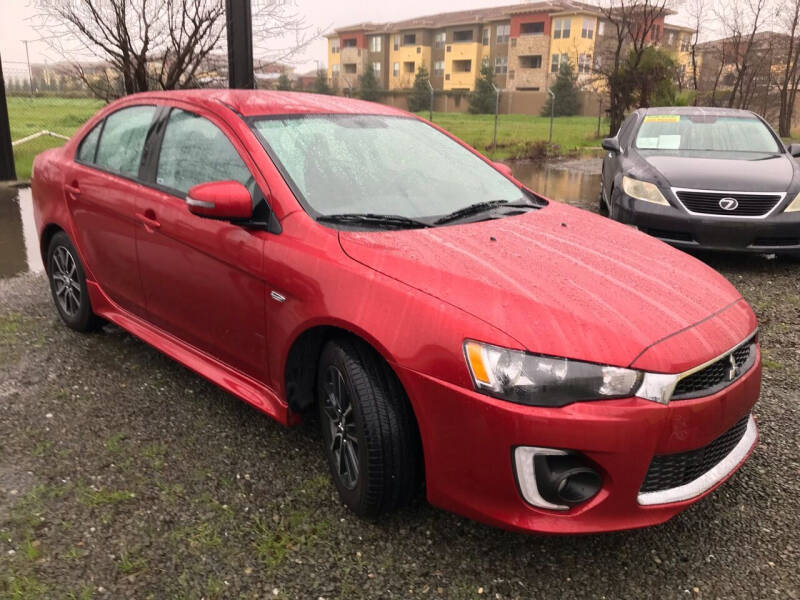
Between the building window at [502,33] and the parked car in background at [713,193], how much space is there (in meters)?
56.0

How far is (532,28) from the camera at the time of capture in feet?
189

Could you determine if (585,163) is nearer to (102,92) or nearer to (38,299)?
(102,92)

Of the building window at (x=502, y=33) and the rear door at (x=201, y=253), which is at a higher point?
the building window at (x=502, y=33)

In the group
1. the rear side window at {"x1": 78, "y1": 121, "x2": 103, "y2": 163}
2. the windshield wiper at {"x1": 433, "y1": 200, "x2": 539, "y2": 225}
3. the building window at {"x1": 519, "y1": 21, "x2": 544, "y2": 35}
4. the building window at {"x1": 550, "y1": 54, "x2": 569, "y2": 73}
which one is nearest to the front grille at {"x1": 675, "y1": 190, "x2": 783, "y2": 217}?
the windshield wiper at {"x1": 433, "y1": 200, "x2": 539, "y2": 225}

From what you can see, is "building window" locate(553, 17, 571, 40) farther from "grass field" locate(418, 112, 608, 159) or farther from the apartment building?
"grass field" locate(418, 112, 608, 159)

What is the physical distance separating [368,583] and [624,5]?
86.7 ft

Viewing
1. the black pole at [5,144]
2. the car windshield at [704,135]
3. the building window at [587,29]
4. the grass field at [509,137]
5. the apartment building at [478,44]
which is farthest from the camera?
the apartment building at [478,44]

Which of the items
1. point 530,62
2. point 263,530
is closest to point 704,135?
point 263,530

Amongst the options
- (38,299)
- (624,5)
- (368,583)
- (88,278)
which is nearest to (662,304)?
(368,583)

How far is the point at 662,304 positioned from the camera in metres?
2.26

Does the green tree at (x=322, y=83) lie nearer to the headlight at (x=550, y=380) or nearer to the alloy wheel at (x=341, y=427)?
the alloy wheel at (x=341, y=427)

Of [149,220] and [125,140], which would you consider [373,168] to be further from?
[125,140]

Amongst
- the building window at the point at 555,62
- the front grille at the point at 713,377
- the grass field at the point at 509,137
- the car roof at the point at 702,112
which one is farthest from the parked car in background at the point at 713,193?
the building window at the point at 555,62

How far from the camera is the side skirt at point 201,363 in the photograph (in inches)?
109
